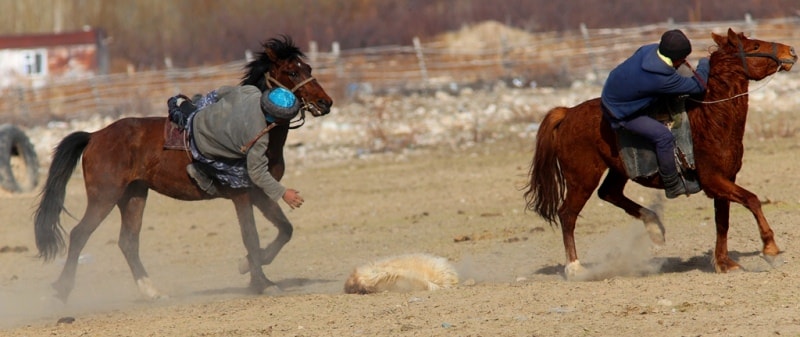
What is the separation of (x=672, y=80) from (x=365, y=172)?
971 cm

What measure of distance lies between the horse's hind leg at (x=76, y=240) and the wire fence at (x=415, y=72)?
55.3 ft

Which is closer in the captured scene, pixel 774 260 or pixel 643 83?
pixel 774 260

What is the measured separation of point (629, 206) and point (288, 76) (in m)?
2.80

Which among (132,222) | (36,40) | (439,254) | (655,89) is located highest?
(36,40)

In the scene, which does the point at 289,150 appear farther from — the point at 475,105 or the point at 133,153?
the point at 133,153

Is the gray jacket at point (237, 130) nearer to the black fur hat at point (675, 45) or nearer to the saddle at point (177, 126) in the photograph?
the saddle at point (177, 126)

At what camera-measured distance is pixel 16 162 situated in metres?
18.1

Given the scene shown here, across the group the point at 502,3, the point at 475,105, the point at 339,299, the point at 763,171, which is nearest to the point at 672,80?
the point at 339,299

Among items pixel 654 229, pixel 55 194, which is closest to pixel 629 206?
pixel 654 229

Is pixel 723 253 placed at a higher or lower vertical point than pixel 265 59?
lower

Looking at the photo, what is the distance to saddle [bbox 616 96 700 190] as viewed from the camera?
838cm

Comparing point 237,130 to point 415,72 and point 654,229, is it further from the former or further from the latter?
point 415,72

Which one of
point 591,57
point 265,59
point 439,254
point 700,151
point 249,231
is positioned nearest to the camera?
point 700,151

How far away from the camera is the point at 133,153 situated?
32.8 ft
